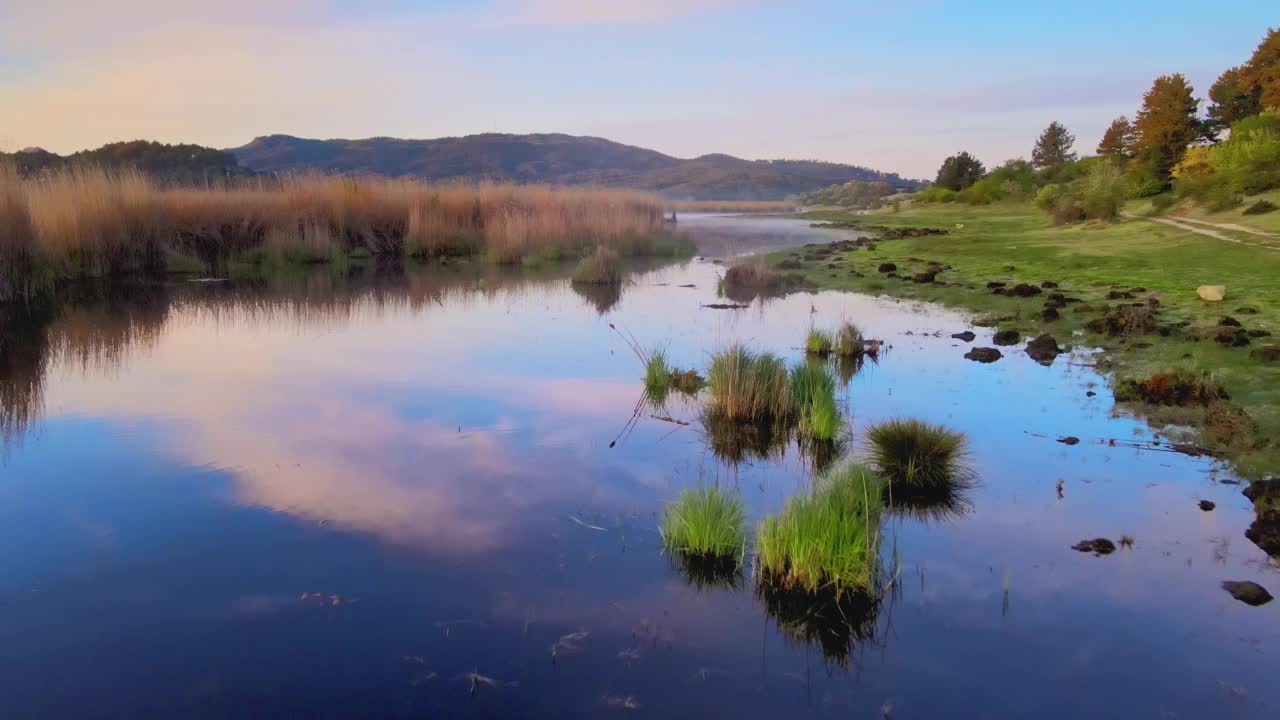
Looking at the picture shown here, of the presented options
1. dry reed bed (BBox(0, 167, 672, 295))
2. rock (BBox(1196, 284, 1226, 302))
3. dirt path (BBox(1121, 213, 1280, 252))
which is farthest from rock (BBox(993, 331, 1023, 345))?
dry reed bed (BBox(0, 167, 672, 295))

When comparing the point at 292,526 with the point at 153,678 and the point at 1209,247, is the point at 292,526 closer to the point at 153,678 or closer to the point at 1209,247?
the point at 153,678

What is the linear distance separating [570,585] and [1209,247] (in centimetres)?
1488

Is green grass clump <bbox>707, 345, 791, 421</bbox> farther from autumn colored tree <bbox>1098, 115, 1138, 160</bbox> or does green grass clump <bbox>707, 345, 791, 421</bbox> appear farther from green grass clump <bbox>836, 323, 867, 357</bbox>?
autumn colored tree <bbox>1098, 115, 1138, 160</bbox>

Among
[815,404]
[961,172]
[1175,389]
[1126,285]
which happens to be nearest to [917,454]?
[815,404]

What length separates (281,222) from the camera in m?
19.5

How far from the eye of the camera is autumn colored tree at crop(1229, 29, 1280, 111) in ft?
87.5

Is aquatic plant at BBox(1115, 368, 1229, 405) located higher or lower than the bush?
lower

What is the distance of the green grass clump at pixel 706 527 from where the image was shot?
14.1 feet

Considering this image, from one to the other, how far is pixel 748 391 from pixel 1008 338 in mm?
4462

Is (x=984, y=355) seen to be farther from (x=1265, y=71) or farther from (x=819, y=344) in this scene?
(x=1265, y=71)

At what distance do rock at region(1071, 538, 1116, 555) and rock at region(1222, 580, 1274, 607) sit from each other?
500 mm

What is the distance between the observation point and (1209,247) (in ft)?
48.8

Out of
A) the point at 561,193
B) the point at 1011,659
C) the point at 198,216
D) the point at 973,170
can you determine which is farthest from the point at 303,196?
the point at 973,170

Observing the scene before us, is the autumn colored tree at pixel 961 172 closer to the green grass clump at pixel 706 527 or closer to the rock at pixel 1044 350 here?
the rock at pixel 1044 350
